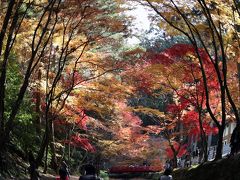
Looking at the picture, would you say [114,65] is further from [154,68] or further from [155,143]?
[155,143]

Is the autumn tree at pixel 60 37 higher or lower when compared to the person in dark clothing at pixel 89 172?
higher

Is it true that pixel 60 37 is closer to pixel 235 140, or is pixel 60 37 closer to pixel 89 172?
pixel 235 140

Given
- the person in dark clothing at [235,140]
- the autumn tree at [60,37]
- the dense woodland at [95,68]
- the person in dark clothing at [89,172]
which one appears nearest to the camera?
the person in dark clothing at [89,172]

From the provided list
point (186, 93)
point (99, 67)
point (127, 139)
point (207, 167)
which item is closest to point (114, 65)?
point (99, 67)

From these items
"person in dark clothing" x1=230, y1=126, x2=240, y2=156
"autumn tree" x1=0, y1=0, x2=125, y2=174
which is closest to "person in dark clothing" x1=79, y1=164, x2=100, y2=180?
"person in dark clothing" x1=230, y1=126, x2=240, y2=156

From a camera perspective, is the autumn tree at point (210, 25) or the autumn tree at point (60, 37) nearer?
the autumn tree at point (210, 25)

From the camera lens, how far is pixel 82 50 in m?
18.0

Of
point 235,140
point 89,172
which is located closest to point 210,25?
point 235,140

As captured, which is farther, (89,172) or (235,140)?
(235,140)

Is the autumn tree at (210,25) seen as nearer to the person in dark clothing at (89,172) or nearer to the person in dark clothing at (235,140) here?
the person in dark clothing at (235,140)

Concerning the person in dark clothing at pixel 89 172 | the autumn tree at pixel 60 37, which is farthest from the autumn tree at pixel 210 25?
the person in dark clothing at pixel 89 172

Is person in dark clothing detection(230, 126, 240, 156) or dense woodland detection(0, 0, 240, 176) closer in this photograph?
person in dark clothing detection(230, 126, 240, 156)

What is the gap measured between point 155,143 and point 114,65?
16.0 metres

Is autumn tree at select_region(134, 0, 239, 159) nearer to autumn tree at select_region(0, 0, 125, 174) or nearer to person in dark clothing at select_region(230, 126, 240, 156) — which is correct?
person in dark clothing at select_region(230, 126, 240, 156)
